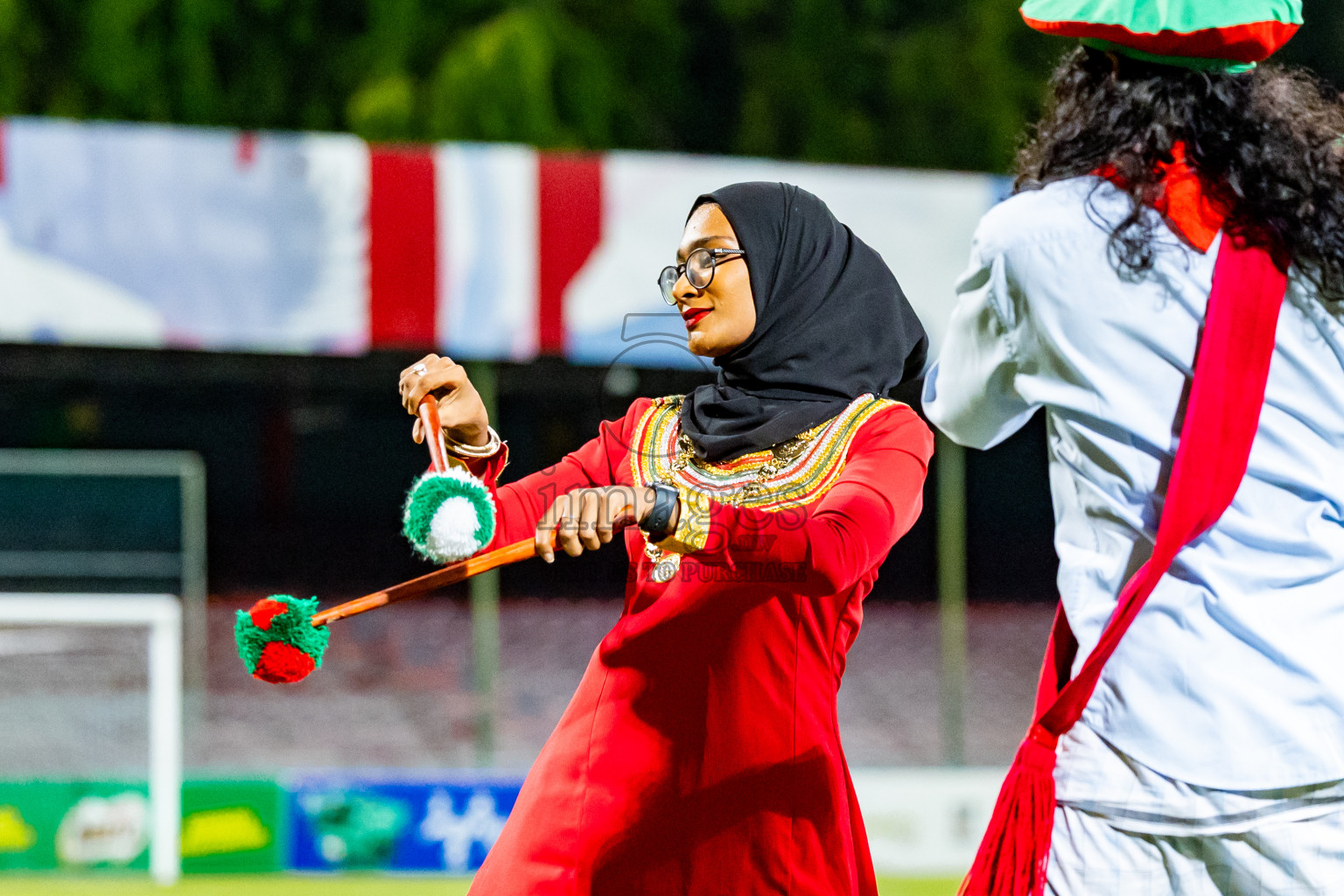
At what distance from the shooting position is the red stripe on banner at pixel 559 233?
5.57 m

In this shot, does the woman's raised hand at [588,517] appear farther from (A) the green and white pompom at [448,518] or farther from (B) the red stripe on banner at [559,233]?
→ (B) the red stripe on banner at [559,233]

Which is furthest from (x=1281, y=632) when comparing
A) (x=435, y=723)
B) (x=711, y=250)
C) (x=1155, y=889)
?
(x=435, y=723)

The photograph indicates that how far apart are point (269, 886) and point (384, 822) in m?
0.45

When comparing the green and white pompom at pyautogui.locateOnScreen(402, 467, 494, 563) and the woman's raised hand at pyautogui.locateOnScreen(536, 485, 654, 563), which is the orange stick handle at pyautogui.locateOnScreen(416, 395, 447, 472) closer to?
the green and white pompom at pyautogui.locateOnScreen(402, 467, 494, 563)

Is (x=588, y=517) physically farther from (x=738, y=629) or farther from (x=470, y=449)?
(x=470, y=449)

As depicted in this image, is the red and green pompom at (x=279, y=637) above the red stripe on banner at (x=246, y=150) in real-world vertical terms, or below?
below

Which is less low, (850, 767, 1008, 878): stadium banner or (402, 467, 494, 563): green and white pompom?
(402, 467, 494, 563): green and white pompom

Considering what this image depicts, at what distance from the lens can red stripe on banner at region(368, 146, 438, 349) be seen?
217 inches

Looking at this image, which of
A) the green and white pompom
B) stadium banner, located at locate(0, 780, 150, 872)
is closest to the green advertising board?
stadium banner, located at locate(0, 780, 150, 872)

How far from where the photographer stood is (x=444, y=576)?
5.09ft

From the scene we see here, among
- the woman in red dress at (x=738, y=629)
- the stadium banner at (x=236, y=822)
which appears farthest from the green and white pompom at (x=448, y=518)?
the stadium banner at (x=236, y=822)

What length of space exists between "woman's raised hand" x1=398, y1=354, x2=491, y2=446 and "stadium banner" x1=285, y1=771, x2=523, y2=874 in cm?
365

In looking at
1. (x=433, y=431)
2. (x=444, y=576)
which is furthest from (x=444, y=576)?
(x=433, y=431)

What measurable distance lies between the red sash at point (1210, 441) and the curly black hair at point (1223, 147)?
49 millimetres
